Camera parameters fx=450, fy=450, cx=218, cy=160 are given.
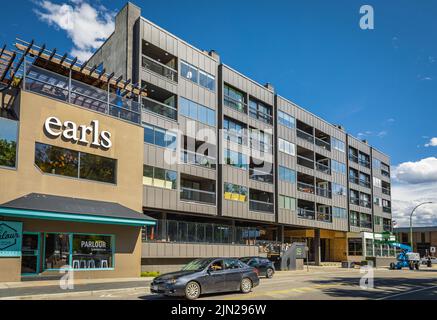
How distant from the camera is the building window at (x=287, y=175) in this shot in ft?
143

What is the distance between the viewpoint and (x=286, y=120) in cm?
4578

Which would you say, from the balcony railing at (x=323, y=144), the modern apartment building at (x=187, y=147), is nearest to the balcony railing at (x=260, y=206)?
the modern apartment building at (x=187, y=147)

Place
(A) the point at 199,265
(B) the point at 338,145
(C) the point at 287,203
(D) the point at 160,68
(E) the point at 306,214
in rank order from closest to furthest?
(A) the point at 199,265
(D) the point at 160,68
(C) the point at 287,203
(E) the point at 306,214
(B) the point at 338,145

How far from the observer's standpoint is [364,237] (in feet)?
194

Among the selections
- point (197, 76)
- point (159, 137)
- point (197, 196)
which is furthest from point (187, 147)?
point (197, 76)

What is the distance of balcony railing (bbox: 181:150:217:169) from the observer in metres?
32.7

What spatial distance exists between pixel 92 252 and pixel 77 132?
6.40 metres

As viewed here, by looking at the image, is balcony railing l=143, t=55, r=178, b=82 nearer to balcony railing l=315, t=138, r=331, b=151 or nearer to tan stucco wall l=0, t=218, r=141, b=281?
tan stucco wall l=0, t=218, r=141, b=281

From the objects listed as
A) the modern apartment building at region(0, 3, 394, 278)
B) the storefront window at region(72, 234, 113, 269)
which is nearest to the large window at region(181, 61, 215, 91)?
the modern apartment building at region(0, 3, 394, 278)

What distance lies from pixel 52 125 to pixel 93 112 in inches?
106

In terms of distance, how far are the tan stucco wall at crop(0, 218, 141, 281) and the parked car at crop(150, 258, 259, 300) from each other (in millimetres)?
8411

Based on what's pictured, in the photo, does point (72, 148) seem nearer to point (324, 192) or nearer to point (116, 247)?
point (116, 247)

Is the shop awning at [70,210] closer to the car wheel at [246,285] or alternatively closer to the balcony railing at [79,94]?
the balcony railing at [79,94]

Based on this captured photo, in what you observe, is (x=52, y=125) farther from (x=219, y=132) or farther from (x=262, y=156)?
(x=262, y=156)
